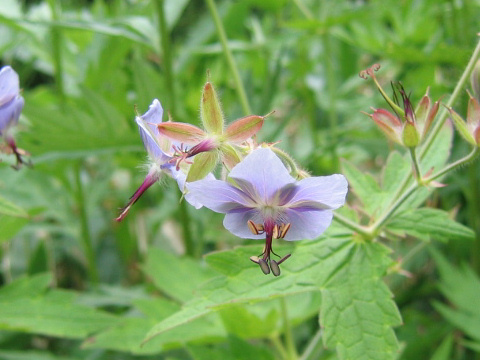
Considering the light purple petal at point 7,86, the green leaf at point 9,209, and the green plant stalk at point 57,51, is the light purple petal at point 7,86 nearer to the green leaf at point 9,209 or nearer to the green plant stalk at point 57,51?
the green leaf at point 9,209

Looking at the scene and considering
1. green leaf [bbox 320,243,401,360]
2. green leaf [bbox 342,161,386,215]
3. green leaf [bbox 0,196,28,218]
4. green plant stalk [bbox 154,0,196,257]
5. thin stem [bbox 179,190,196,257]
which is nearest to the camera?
green leaf [bbox 320,243,401,360]

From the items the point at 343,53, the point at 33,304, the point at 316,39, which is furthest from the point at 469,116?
the point at 316,39

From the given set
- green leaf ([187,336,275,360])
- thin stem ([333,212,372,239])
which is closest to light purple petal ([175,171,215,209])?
thin stem ([333,212,372,239])

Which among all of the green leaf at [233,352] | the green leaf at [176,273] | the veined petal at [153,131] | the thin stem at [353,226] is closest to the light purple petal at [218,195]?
the veined petal at [153,131]

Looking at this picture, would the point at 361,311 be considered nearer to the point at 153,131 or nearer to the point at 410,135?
the point at 410,135

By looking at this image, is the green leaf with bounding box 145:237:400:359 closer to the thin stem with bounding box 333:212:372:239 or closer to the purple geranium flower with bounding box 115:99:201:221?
the thin stem with bounding box 333:212:372:239

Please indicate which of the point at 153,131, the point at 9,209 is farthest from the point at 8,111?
the point at 153,131
